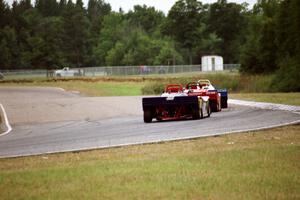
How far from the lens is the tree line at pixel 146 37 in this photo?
3201 inches

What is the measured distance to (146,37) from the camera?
4860 inches

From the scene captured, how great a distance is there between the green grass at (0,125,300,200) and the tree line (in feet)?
192

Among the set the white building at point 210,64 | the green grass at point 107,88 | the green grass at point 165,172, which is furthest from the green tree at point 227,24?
the green grass at point 165,172

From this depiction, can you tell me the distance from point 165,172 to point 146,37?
4476 inches

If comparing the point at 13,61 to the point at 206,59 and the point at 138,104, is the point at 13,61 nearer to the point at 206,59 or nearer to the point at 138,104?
the point at 206,59

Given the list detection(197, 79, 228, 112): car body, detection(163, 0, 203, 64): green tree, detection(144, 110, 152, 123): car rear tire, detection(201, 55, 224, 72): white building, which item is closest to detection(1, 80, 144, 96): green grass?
detection(197, 79, 228, 112): car body

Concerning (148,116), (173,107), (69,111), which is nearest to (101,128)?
(148,116)

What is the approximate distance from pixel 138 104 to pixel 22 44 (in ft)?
348

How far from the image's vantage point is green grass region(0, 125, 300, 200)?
8812 mm

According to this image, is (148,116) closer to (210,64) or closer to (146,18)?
(210,64)

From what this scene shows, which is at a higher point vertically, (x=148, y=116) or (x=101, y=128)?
(x=148, y=116)

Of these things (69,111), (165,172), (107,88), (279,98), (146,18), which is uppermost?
(146,18)

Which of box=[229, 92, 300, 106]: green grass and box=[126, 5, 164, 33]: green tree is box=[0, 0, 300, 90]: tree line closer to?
box=[126, 5, 164, 33]: green tree

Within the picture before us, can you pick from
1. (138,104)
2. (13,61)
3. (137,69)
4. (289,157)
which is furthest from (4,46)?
(289,157)
